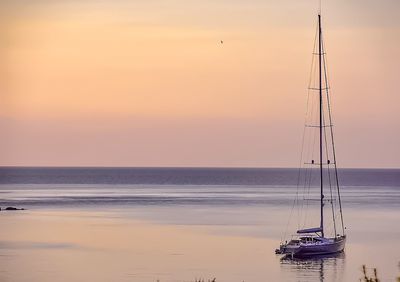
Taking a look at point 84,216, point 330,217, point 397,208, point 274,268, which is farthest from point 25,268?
point 397,208

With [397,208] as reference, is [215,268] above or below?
below

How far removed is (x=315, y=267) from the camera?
2299 inches

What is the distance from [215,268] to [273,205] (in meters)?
65.2

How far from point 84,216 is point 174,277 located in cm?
4495

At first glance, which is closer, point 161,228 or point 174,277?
point 174,277

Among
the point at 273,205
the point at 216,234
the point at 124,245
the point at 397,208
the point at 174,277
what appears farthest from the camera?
the point at 273,205

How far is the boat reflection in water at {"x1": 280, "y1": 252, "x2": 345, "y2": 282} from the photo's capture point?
179ft

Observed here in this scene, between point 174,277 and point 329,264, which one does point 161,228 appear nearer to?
point 329,264

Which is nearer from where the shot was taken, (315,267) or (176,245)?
(315,267)

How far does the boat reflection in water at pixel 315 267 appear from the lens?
5459cm

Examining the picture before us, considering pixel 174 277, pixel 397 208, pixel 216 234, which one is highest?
pixel 397 208

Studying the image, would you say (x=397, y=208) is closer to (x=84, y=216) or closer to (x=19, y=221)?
(x=84, y=216)

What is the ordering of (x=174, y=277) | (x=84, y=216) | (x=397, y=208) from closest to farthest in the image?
(x=174, y=277)
(x=84, y=216)
(x=397, y=208)

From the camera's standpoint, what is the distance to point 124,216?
97312 millimetres
